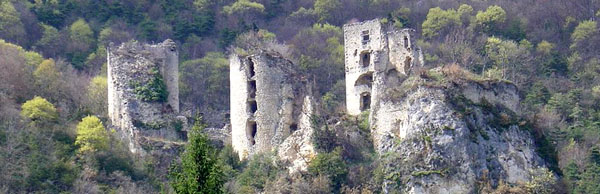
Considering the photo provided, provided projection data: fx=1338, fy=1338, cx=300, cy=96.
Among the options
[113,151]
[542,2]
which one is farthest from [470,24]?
[113,151]

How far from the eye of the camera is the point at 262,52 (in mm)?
55656

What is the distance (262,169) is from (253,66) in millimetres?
4918

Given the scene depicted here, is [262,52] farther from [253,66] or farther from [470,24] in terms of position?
[470,24]

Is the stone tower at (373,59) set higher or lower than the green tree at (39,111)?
higher

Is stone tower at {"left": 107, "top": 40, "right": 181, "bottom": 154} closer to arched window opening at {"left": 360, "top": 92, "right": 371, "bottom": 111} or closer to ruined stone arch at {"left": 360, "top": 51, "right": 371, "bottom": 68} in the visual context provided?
arched window opening at {"left": 360, "top": 92, "right": 371, "bottom": 111}

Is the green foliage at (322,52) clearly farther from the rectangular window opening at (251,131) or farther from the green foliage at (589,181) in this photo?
the green foliage at (589,181)

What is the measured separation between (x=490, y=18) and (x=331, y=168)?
32.6 meters

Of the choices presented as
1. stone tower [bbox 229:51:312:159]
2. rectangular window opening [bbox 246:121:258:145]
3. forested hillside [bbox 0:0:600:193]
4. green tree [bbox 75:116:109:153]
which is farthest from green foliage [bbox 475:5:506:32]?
green tree [bbox 75:116:109:153]

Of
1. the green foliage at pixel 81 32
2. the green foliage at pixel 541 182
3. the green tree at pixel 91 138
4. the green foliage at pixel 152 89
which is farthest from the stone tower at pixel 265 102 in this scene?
the green foliage at pixel 81 32

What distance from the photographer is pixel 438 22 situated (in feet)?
272

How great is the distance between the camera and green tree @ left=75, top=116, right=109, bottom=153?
55.6m

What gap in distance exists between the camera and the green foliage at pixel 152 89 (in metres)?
58.0

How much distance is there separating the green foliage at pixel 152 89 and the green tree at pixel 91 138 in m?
2.53

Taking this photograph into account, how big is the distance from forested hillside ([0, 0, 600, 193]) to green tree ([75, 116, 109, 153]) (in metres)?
0.05
